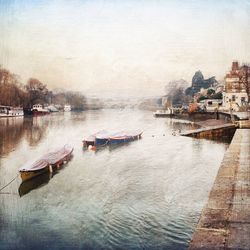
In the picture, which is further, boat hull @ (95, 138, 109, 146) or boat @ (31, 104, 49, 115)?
boat @ (31, 104, 49, 115)

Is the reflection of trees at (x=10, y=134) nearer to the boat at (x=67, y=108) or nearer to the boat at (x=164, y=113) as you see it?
the boat at (x=67, y=108)

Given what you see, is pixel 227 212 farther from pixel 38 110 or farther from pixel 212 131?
pixel 38 110


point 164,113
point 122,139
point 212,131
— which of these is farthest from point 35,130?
point 212,131

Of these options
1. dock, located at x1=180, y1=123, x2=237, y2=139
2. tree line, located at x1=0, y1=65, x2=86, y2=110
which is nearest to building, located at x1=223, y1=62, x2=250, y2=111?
dock, located at x1=180, y1=123, x2=237, y2=139

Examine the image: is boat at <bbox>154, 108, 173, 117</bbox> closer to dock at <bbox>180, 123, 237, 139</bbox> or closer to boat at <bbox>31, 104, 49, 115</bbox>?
dock at <bbox>180, 123, 237, 139</bbox>

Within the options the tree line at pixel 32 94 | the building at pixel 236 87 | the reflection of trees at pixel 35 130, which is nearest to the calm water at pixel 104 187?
the reflection of trees at pixel 35 130

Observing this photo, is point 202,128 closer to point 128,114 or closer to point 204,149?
point 204,149
